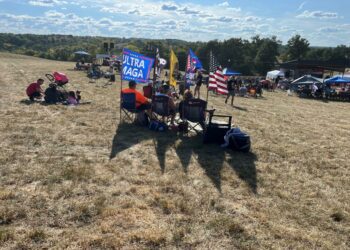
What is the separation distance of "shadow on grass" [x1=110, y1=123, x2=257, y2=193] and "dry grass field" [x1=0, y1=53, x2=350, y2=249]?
0.03 metres

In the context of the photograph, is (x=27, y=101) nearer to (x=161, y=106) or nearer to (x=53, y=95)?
(x=53, y=95)

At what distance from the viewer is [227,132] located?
28.5ft

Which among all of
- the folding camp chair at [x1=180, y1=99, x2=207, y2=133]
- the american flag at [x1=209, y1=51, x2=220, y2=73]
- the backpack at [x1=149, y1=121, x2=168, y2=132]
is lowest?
the backpack at [x1=149, y1=121, x2=168, y2=132]

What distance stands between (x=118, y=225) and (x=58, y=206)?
103 centimetres

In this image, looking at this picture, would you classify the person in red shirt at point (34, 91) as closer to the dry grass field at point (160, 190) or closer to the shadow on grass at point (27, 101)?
the shadow on grass at point (27, 101)

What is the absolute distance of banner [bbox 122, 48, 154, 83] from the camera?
9820mm

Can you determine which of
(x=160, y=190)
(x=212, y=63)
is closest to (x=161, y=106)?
(x=212, y=63)

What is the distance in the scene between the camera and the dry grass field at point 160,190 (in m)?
Answer: 4.48

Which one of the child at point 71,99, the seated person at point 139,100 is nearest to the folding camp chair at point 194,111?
the seated person at point 139,100

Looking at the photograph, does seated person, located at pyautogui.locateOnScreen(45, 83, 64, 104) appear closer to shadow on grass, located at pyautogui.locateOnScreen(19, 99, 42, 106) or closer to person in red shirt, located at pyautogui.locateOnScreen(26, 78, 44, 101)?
shadow on grass, located at pyautogui.locateOnScreen(19, 99, 42, 106)

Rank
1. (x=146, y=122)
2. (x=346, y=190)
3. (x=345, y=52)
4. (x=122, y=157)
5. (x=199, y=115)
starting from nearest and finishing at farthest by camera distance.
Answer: (x=346, y=190), (x=122, y=157), (x=199, y=115), (x=146, y=122), (x=345, y=52)

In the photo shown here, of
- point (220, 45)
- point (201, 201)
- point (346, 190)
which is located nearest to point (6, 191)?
point (201, 201)

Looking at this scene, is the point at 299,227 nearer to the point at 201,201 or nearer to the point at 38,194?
the point at 201,201

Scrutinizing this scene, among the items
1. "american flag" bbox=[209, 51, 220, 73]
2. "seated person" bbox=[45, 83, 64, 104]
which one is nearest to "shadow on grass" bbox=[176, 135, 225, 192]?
"american flag" bbox=[209, 51, 220, 73]
